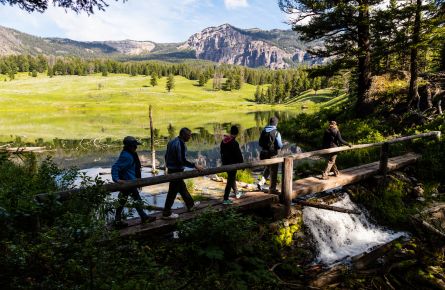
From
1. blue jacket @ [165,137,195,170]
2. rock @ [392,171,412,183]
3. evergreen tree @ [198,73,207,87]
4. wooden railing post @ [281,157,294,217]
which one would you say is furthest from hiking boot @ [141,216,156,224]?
evergreen tree @ [198,73,207,87]

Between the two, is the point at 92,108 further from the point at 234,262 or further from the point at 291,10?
the point at 234,262

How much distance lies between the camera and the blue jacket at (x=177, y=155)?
28.7ft

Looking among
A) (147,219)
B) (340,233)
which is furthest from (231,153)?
(340,233)

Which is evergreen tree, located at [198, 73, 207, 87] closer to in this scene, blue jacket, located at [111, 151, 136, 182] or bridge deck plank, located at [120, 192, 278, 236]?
bridge deck plank, located at [120, 192, 278, 236]

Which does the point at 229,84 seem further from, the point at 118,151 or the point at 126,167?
the point at 126,167

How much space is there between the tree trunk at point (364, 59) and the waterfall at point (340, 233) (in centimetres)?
1647

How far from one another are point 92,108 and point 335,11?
318 ft

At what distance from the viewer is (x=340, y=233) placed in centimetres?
1184

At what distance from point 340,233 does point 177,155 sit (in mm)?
6547

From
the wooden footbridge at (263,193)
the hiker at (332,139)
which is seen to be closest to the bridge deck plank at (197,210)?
the wooden footbridge at (263,193)

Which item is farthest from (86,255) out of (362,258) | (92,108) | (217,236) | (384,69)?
(92,108)

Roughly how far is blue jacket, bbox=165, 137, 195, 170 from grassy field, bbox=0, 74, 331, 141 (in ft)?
145

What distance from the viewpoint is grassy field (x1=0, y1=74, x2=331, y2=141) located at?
6712 centimetres

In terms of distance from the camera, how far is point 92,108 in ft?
356
